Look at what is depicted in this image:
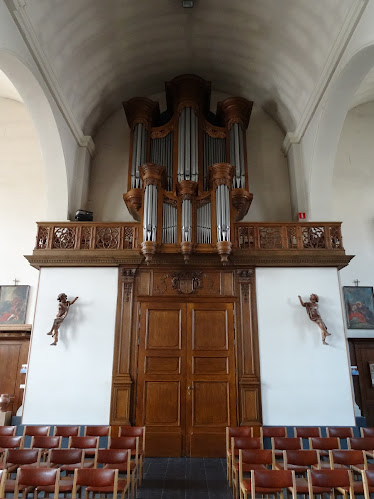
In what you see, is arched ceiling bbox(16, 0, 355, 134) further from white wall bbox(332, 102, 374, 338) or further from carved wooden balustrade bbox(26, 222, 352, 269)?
carved wooden balustrade bbox(26, 222, 352, 269)

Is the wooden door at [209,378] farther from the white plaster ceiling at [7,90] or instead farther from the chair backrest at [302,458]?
the white plaster ceiling at [7,90]

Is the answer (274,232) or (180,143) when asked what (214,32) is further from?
(274,232)

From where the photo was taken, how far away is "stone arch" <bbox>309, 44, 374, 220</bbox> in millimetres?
8188

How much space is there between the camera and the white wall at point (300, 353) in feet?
27.3

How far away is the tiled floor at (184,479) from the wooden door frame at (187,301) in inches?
44.2

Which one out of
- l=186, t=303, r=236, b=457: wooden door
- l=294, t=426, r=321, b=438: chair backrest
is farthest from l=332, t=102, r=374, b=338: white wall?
l=294, t=426, r=321, b=438: chair backrest

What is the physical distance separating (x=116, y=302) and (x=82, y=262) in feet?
3.93

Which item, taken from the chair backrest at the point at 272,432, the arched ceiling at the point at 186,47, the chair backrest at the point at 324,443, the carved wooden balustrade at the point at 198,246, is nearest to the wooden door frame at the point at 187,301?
the carved wooden balustrade at the point at 198,246

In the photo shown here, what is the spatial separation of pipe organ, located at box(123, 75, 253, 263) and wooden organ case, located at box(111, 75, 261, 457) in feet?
0.10

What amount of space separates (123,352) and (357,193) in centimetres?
851

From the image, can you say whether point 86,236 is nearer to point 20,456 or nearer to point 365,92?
point 20,456

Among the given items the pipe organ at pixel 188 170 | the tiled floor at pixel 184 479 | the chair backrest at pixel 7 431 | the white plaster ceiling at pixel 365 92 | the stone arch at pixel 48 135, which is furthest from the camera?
the white plaster ceiling at pixel 365 92

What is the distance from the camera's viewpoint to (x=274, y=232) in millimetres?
9391

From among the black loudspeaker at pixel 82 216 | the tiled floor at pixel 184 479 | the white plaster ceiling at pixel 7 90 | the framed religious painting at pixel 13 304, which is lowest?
the tiled floor at pixel 184 479
